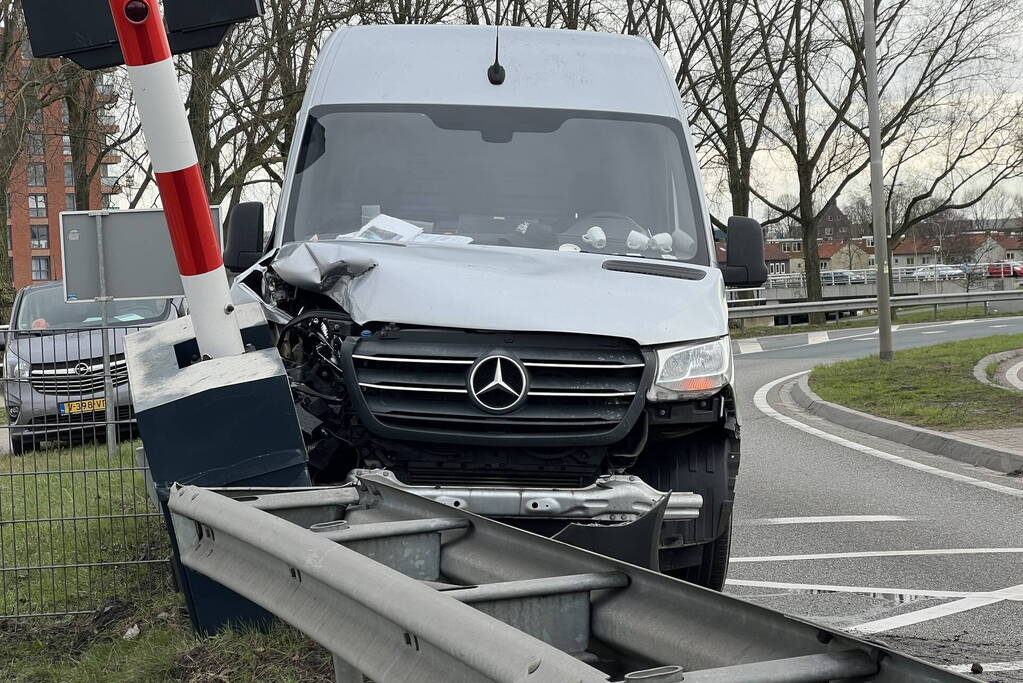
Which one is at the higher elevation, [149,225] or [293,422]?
[149,225]

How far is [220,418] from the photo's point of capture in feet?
14.8

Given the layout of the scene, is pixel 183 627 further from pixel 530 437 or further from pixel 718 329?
pixel 718 329

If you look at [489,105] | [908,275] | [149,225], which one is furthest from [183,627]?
[908,275]

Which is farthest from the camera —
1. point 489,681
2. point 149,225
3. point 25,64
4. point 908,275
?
point 908,275

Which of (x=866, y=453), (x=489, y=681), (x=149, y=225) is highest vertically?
(x=149, y=225)

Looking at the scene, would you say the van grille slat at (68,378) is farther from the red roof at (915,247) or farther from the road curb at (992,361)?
the red roof at (915,247)

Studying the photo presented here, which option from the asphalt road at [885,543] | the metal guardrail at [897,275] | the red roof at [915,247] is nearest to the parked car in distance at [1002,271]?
the metal guardrail at [897,275]

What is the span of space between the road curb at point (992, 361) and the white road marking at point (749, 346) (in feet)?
20.4

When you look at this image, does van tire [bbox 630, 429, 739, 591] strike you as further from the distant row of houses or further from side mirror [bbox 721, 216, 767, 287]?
the distant row of houses

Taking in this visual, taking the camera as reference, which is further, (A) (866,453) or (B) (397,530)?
(A) (866,453)

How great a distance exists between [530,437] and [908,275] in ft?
283

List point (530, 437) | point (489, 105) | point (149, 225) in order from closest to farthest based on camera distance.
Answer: point (530, 437), point (489, 105), point (149, 225)

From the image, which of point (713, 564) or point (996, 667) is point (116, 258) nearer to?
point (713, 564)

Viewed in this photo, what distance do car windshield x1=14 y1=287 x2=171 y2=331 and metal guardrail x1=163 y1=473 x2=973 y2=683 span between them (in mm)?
10646
